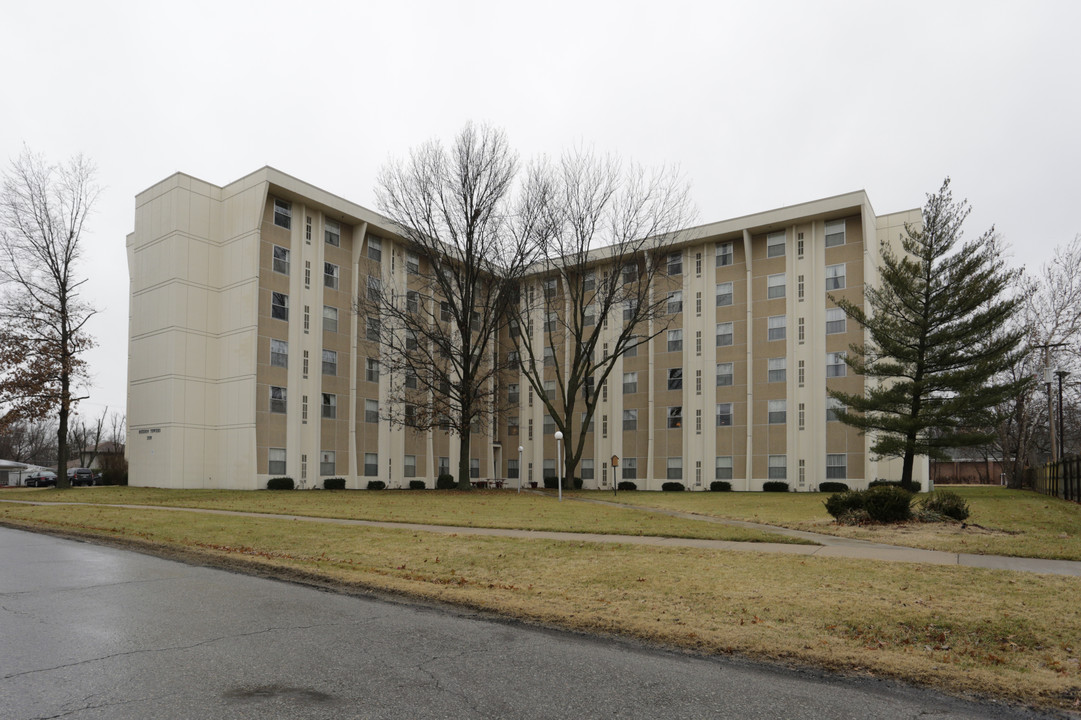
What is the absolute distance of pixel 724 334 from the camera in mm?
50000

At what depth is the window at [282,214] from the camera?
146ft

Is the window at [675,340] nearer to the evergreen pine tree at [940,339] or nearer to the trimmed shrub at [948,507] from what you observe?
the evergreen pine tree at [940,339]

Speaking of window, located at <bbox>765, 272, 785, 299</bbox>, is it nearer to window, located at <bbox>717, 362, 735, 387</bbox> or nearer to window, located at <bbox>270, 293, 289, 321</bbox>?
window, located at <bbox>717, 362, 735, 387</bbox>

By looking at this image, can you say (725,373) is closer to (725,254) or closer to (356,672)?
(725,254)

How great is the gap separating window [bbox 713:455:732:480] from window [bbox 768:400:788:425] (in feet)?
12.4

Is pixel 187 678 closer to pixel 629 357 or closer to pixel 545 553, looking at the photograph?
pixel 545 553

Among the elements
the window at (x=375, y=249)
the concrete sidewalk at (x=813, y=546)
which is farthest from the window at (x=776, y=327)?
the concrete sidewalk at (x=813, y=546)

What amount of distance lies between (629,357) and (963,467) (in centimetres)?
6407

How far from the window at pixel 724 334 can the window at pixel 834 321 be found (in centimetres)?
618

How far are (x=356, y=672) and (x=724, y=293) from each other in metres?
47.0

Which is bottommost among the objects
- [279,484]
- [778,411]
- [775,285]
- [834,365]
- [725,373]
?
[279,484]

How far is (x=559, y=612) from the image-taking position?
8680mm

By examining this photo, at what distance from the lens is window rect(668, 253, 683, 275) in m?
52.2

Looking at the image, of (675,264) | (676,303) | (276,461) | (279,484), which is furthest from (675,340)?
(279,484)
